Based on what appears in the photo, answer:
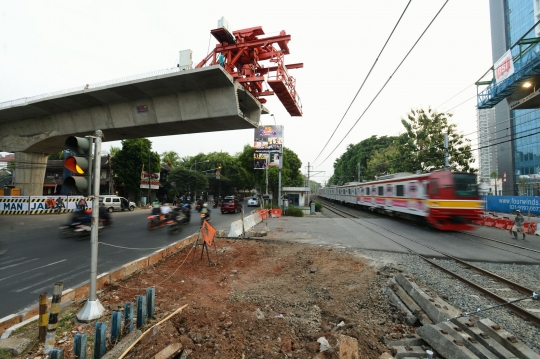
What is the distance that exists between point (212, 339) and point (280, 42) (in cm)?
1429

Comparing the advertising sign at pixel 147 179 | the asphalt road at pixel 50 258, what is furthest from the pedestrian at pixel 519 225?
the advertising sign at pixel 147 179

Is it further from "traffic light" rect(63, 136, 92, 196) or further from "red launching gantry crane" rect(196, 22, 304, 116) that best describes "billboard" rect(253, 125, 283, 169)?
"traffic light" rect(63, 136, 92, 196)

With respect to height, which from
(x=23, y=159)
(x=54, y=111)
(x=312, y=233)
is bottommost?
(x=312, y=233)

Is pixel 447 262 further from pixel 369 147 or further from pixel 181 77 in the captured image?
pixel 369 147

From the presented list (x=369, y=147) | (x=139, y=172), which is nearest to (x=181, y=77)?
(x=139, y=172)

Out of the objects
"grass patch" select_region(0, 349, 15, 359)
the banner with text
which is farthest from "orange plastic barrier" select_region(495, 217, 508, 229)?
"grass patch" select_region(0, 349, 15, 359)

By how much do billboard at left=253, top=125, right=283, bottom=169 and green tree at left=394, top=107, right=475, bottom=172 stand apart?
13.3 metres

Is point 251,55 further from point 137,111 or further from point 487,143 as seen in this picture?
point 487,143

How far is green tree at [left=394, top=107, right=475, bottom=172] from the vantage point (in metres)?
26.7

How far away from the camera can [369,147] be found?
66188 mm

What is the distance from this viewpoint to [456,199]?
12797 millimetres

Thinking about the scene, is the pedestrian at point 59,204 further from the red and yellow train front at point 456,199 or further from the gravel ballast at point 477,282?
the red and yellow train front at point 456,199

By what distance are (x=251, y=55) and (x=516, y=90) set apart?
15718mm

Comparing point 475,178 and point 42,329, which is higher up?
point 475,178
